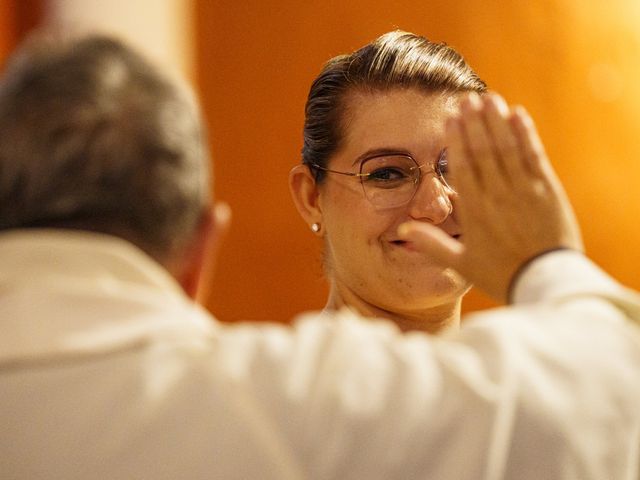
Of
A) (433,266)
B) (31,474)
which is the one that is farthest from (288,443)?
(433,266)

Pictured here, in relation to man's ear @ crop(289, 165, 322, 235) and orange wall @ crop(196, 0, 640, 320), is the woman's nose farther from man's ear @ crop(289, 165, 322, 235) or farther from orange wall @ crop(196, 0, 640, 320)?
orange wall @ crop(196, 0, 640, 320)

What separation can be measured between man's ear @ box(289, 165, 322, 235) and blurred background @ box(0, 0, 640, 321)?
1.12 meters

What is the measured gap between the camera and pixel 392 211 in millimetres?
1746

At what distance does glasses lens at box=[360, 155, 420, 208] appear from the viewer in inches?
68.4

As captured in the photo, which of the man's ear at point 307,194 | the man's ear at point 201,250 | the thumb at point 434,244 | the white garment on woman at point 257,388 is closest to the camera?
the white garment on woman at point 257,388

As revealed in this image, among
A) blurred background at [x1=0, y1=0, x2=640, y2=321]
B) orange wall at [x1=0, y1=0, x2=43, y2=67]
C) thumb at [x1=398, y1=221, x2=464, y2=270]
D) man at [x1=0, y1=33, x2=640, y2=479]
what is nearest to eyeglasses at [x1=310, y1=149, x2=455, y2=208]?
thumb at [x1=398, y1=221, x2=464, y2=270]

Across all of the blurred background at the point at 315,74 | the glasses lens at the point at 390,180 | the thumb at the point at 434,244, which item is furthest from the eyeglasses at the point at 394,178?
the blurred background at the point at 315,74

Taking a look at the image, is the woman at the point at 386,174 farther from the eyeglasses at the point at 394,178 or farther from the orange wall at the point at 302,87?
the orange wall at the point at 302,87

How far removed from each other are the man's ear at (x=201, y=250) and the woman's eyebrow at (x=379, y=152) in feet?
2.87

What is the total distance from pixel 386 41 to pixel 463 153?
0.88 metres

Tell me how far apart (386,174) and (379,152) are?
0.04m

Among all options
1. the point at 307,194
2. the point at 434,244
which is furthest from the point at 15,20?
the point at 434,244

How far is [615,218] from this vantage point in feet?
12.3

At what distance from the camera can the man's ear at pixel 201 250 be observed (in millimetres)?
879
